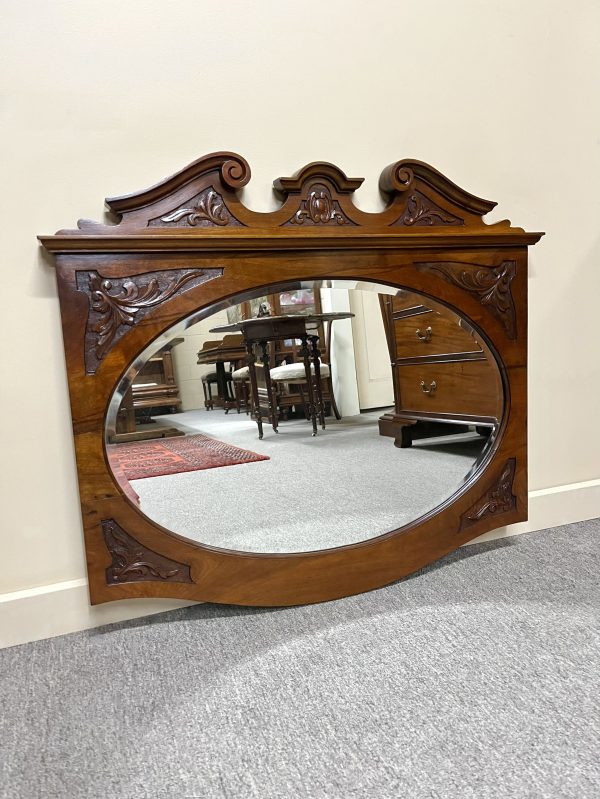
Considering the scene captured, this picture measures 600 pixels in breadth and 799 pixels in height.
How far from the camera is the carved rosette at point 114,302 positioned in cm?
107

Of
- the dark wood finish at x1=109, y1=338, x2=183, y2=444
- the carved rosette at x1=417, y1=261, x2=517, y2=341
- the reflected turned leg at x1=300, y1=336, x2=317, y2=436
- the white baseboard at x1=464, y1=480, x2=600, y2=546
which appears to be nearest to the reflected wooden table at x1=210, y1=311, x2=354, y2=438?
the reflected turned leg at x1=300, y1=336, x2=317, y2=436

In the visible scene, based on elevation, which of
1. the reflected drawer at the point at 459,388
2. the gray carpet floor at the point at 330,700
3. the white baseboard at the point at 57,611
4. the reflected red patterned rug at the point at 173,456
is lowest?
the gray carpet floor at the point at 330,700

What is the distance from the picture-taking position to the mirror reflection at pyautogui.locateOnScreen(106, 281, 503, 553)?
114cm

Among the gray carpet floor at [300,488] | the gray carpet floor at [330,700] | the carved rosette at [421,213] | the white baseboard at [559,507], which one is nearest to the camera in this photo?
the gray carpet floor at [330,700]

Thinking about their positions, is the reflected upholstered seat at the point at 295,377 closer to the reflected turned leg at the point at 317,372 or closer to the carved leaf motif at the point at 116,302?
the reflected turned leg at the point at 317,372

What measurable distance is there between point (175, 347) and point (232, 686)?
577 millimetres

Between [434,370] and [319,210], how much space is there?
425mm

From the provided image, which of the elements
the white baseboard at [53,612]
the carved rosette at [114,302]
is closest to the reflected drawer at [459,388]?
the carved rosette at [114,302]

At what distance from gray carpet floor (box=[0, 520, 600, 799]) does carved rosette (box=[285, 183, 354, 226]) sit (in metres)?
0.74

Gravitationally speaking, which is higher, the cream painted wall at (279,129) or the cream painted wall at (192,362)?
the cream painted wall at (279,129)

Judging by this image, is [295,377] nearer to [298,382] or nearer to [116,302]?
[298,382]

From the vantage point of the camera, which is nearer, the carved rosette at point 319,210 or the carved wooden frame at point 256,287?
the carved wooden frame at point 256,287

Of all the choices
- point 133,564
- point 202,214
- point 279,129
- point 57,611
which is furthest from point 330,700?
point 279,129

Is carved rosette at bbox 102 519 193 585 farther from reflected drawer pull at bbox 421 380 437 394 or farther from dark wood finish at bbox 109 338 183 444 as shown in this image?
reflected drawer pull at bbox 421 380 437 394
